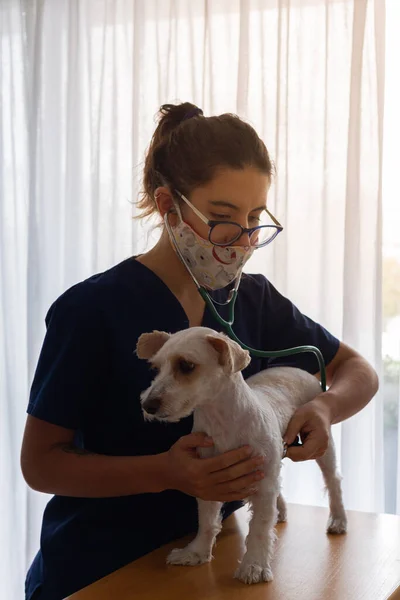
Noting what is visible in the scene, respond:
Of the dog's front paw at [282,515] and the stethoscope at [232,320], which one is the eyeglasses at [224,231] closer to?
the stethoscope at [232,320]

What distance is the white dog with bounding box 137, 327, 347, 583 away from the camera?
1.10m

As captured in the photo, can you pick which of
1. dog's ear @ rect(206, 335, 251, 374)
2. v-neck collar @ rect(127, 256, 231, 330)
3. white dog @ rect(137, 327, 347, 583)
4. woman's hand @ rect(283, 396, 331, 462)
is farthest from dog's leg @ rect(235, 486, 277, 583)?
v-neck collar @ rect(127, 256, 231, 330)

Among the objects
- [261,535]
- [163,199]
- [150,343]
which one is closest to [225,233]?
[163,199]

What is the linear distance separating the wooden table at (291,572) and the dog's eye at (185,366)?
1.09ft

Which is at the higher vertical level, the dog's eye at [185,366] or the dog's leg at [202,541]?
the dog's eye at [185,366]

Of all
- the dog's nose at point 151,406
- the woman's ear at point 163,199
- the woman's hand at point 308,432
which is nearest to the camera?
the dog's nose at point 151,406

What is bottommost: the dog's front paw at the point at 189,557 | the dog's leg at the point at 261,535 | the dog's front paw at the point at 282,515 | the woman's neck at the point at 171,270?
the dog's front paw at the point at 282,515

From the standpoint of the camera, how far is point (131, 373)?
4.33ft

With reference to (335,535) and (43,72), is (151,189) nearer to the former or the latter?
(335,535)

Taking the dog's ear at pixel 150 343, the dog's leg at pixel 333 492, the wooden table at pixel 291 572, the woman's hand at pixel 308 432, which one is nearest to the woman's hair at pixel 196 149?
the dog's ear at pixel 150 343

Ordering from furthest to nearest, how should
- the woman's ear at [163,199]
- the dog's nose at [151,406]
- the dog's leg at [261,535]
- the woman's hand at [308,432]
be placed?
the woman's ear at [163,199]
the woman's hand at [308,432]
the dog's leg at [261,535]
the dog's nose at [151,406]

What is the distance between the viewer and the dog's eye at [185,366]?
3.60 ft

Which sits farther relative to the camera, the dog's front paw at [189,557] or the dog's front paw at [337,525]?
the dog's front paw at [337,525]

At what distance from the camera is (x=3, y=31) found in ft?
9.11
